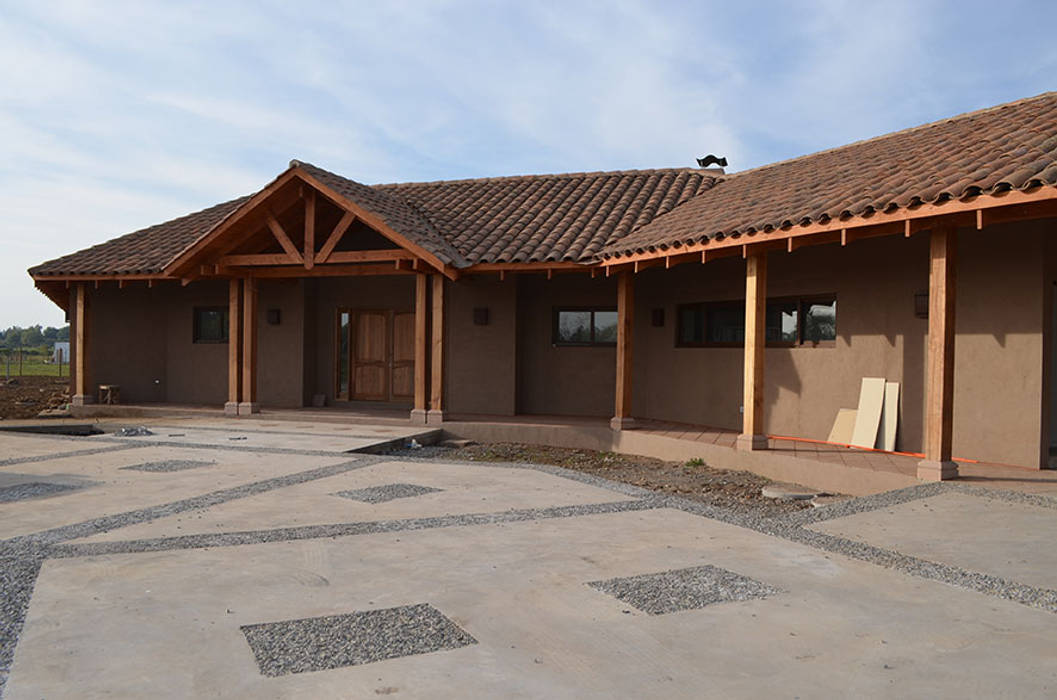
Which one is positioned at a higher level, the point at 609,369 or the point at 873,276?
the point at 873,276

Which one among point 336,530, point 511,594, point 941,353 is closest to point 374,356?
point 336,530

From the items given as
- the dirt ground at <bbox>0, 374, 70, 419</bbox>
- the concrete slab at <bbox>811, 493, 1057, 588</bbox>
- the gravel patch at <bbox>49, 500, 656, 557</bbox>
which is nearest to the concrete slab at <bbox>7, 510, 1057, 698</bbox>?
the gravel patch at <bbox>49, 500, 656, 557</bbox>

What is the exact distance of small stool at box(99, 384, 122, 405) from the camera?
15.2m

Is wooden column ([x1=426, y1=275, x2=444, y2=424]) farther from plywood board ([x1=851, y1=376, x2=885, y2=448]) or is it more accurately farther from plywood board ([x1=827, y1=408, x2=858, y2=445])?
plywood board ([x1=851, y1=376, x2=885, y2=448])

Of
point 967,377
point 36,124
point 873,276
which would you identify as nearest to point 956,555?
point 967,377

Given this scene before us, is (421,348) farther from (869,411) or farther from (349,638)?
(349,638)

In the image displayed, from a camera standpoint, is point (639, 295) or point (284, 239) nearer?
point (284, 239)

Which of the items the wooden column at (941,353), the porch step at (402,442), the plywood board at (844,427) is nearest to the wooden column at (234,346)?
the porch step at (402,442)

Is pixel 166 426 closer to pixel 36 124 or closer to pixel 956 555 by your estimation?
pixel 36 124

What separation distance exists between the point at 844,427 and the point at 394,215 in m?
7.82

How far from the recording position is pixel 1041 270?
25.2ft

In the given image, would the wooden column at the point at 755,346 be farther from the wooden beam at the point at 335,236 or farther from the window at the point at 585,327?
the wooden beam at the point at 335,236

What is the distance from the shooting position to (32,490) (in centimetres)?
694

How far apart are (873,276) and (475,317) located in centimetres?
678
